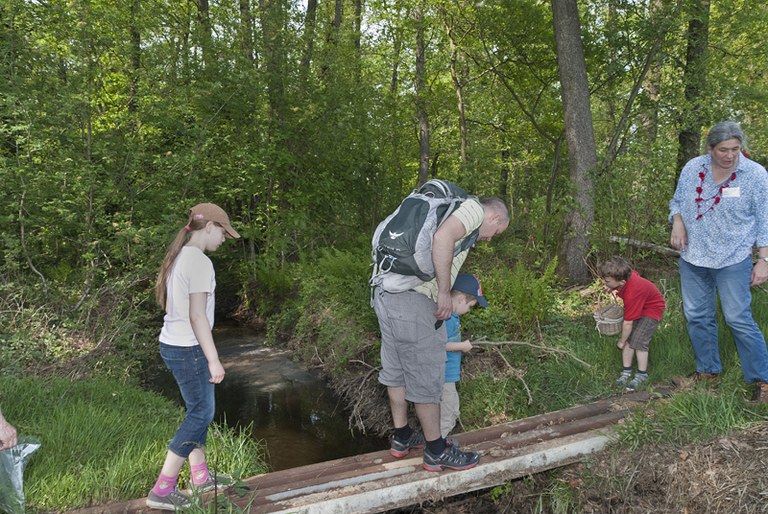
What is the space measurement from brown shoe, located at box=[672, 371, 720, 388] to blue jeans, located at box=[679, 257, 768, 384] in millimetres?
47

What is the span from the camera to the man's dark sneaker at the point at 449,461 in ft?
11.3

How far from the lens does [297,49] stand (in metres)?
11.2

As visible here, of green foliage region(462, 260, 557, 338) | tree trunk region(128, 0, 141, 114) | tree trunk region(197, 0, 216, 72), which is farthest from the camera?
tree trunk region(197, 0, 216, 72)

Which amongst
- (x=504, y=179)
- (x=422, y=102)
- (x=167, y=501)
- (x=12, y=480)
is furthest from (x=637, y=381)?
(x=504, y=179)

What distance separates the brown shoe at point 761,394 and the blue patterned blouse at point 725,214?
990 mm

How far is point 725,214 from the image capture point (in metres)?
3.88

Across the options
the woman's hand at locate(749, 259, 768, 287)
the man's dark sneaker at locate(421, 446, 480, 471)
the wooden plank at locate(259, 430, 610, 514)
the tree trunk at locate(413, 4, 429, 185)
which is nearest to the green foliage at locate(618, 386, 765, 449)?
the wooden plank at locate(259, 430, 610, 514)

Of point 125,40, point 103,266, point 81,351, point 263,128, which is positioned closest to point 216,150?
point 263,128

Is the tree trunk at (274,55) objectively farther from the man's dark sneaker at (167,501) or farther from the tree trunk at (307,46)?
the man's dark sneaker at (167,501)

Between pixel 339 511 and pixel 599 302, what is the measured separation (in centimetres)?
487

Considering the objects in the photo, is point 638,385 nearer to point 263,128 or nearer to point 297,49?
point 263,128

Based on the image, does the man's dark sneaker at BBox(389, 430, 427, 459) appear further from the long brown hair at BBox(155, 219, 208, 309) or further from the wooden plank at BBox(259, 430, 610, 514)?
the long brown hair at BBox(155, 219, 208, 309)

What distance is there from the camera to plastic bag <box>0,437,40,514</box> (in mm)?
2928

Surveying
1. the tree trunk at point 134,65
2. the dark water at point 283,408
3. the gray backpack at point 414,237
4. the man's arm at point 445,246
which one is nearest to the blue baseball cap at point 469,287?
the gray backpack at point 414,237
